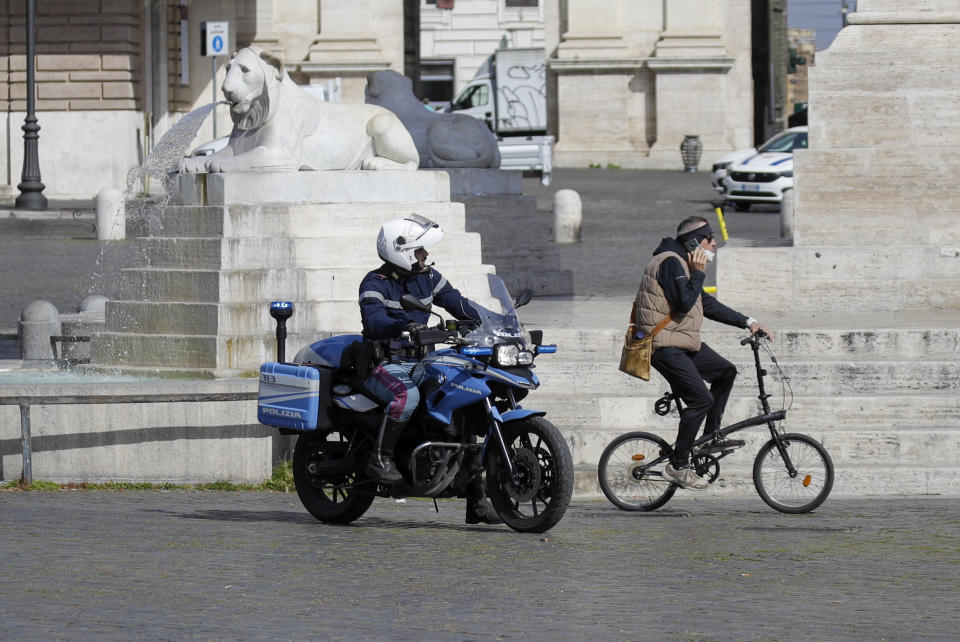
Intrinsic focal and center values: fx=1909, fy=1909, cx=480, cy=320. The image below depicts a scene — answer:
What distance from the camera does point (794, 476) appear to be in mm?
9164

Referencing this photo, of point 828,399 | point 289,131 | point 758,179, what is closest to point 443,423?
point 828,399

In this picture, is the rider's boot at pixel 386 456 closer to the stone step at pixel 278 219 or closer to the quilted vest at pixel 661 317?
the quilted vest at pixel 661 317

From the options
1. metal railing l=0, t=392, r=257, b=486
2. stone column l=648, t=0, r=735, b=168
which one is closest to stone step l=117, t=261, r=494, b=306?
metal railing l=0, t=392, r=257, b=486

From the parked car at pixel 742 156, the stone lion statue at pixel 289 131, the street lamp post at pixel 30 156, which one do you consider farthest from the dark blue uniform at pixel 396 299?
the parked car at pixel 742 156

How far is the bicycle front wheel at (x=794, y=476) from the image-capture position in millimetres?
9102

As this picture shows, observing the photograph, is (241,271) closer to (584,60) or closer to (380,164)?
(380,164)

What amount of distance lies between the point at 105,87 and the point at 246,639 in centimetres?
2974

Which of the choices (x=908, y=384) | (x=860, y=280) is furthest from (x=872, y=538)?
(x=860, y=280)

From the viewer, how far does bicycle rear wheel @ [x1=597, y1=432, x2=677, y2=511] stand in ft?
30.5

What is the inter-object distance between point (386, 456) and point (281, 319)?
1903mm

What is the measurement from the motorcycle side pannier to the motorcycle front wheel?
89 cm

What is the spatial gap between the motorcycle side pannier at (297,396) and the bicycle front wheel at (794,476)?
2.15 meters

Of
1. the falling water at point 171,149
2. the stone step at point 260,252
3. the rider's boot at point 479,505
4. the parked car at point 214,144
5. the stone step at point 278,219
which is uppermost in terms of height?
the parked car at point 214,144

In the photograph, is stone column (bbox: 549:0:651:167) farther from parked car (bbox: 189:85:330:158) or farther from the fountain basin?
the fountain basin
